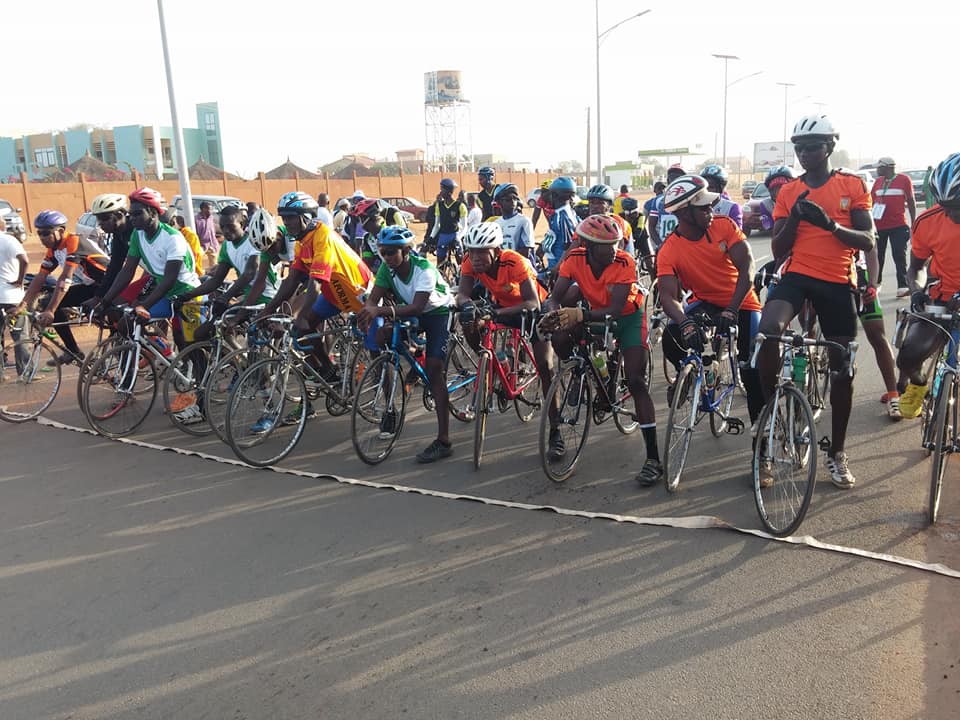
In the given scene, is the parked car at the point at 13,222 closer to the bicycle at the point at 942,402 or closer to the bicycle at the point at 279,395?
the bicycle at the point at 279,395

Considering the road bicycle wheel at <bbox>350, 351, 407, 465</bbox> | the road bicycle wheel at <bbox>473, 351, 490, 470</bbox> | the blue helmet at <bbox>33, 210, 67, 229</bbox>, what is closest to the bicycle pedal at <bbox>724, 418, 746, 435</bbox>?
the road bicycle wheel at <bbox>473, 351, 490, 470</bbox>

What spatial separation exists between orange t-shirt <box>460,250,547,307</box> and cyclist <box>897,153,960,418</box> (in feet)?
8.68

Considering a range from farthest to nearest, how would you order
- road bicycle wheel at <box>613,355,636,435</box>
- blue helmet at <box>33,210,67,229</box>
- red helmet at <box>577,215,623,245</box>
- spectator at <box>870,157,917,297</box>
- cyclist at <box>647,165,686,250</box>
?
1. spectator at <box>870,157,917,297</box>
2. cyclist at <box>647,165,686,250</box>
3. blue helmet at <box>33,210,67,229</box>
4. road bicycle wheel at <box>613,355,636,435</box>
5. red helmet at <box>577,215,623,245</box>

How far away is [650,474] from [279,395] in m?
2.94

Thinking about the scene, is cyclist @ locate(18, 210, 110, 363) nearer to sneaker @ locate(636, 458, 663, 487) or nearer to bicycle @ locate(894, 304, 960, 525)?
sneaker @ locate(636, 458, 663, 487)

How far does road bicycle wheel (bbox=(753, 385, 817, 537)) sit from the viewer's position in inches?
172

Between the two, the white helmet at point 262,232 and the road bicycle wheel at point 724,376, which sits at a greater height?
the white helmet at point 262,232

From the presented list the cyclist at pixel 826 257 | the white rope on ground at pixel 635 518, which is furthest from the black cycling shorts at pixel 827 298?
the white rope on ground at pixel 635 518

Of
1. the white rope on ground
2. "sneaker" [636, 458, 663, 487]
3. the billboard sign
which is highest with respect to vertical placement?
the billboard sign

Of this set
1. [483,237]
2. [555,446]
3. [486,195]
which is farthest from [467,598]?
[486,195]

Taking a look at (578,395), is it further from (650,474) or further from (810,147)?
(810,147)

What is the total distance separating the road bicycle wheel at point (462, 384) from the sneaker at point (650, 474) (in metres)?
1.80

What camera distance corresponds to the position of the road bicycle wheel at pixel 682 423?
16.4 feet

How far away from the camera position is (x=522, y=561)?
4.21 metres
